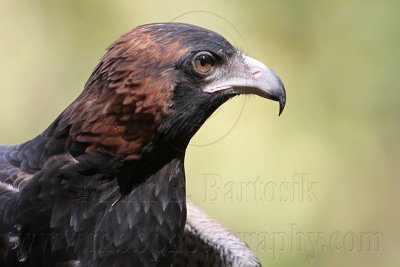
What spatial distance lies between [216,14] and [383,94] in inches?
63.5

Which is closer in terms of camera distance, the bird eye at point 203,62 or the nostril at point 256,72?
the bird eye at point 203,62

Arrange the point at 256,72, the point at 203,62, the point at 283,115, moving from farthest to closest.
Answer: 1. the point at 283,115
2. the point at 256,72
3. the point at 203,62

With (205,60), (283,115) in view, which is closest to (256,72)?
(205,60)

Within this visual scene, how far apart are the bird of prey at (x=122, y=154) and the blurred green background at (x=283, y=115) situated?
289 centimetres

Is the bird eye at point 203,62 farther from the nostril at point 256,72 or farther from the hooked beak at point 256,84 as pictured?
the nostril at point 256,72

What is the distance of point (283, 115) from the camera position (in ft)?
24.5

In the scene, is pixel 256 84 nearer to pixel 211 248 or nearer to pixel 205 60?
pixel 205 60

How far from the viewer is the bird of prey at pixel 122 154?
3.90 metres

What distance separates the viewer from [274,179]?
23.8ft

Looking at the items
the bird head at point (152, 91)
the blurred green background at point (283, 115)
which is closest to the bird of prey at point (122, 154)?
the bird head at point (152, 91)

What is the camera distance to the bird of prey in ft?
12.8

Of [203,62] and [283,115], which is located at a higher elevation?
[203,62]

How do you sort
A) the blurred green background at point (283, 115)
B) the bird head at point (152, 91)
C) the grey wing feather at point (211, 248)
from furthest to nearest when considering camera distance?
the blurred green background at point (283, 115)
the grey wing feather at point (211, 248)
the bird head at point (152, 91)

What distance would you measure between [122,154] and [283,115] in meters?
3.66
